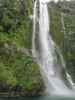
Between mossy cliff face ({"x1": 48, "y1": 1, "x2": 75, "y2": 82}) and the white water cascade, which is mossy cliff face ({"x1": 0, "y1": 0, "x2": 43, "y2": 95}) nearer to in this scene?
the white water cascade

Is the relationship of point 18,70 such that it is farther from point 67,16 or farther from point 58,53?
point 67,16

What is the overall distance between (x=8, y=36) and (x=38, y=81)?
549cm

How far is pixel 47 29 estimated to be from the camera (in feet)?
152

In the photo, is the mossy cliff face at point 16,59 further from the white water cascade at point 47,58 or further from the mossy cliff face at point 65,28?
the mossy cliff face at point 65,28

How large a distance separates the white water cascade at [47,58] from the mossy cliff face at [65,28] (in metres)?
0.68

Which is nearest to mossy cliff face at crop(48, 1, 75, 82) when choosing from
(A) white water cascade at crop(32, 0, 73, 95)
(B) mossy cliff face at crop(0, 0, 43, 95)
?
(A) white water cascade at crop(32, 0, 73, 95)

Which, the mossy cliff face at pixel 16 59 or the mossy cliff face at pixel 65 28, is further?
the mossy cliff face at pixel 65 28

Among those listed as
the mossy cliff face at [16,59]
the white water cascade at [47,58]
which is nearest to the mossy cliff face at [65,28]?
the white water cascade at [47,58]

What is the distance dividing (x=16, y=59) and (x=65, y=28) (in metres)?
11.2

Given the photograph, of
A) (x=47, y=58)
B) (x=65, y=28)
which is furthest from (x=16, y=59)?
(x=65, y=28)

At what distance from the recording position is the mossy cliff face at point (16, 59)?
35.8 metres

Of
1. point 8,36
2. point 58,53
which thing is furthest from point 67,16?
point 8,36

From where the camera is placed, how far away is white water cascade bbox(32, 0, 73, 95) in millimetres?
38688

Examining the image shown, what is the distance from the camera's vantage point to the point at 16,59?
37.8 metres
